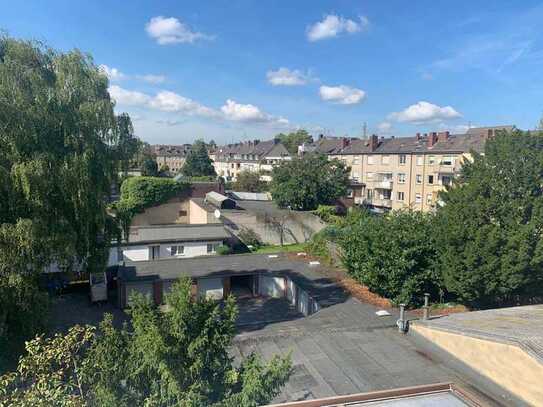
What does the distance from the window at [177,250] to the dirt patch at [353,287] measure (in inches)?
322

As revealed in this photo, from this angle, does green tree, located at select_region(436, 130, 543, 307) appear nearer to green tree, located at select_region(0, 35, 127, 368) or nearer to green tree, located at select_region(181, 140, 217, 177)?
green tree, located at select_region(0, 35, 127, 368)

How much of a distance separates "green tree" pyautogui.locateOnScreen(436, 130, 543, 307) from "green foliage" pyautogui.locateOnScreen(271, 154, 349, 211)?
71.6 ft

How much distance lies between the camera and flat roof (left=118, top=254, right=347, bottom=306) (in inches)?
850

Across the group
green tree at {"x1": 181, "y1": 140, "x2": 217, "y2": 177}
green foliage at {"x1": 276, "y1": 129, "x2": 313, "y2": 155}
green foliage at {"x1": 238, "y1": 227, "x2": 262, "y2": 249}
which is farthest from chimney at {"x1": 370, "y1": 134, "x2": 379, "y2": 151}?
green foliage at {"x1": 276, "y1": 129, "x2": 313, "y2": 155}

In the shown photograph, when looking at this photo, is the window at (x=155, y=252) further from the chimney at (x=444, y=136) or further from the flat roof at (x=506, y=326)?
the chimney at (x=444, y=136)

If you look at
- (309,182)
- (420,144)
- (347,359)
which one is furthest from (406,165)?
(347,359)

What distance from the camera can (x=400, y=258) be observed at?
18.8 metres

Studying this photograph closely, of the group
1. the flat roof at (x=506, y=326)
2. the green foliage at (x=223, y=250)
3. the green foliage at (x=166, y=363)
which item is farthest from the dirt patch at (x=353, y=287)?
the green foliage at (x=166, y=363)

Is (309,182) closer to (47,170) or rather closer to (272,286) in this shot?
(272,286)

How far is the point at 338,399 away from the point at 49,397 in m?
5.37

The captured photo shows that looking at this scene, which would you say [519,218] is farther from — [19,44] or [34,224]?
[19,44]

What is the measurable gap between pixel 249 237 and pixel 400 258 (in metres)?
18.2

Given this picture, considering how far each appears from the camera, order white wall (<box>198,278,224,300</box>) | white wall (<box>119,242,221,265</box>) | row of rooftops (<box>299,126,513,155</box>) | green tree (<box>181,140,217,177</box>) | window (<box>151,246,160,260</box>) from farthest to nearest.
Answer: green tree (<box>181,140,217,177</box>), row of rooftops (<box>299,126,513,155</box>), window (<box>151,246,160,260</box>), white wall (<box>119,242,221,265</box>), white wall (<box>198,278,224,300</box>)

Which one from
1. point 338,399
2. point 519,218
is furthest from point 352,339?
point 519,218
